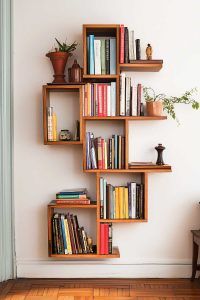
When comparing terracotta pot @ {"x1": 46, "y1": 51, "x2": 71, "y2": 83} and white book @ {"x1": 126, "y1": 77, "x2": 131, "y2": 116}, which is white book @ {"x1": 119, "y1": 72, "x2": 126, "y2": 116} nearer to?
white book @ {"x1": 126, "y1": 77, "x2": 131, "y2": 116}

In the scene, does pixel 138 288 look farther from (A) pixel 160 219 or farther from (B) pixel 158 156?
(B) pixel 158 156

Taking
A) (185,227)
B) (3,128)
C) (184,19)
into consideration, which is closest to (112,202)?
(185,227)

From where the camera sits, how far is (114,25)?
3.08m

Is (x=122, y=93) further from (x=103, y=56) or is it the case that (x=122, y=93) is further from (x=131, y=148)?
(x=131, y=148)

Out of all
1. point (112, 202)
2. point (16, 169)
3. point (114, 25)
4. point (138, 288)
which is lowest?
point (138, 288)

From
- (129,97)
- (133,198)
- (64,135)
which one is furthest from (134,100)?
(133,198)

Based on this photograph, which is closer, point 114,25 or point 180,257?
point 114,25

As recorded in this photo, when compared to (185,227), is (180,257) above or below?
below

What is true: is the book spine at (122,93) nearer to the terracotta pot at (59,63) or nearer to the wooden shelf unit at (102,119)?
the wooden shelf unit at (102,119)

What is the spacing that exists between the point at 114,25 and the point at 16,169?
55.6 inches

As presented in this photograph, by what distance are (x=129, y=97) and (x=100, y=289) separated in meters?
1.51

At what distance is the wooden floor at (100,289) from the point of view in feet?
9.70

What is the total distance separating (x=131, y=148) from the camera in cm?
335

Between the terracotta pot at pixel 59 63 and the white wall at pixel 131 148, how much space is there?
0.51ft
